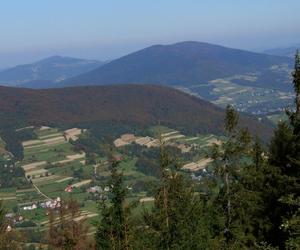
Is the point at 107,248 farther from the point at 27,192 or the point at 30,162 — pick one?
the point at 30,162

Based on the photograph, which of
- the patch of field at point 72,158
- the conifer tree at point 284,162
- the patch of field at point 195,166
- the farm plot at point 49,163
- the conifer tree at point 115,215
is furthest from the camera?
the patch of field at point 72,158

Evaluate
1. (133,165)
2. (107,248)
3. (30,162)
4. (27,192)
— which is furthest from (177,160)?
(30,162)

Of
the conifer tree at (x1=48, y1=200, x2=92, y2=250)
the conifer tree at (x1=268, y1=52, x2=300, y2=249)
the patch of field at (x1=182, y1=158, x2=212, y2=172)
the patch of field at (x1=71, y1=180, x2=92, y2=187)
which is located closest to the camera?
the conifer tree at (x1=48, y1=200, x2=92, y2=250)

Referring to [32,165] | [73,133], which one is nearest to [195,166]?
[32,165]

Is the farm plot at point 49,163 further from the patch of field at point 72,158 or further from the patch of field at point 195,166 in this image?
the patch of field at point 195,166

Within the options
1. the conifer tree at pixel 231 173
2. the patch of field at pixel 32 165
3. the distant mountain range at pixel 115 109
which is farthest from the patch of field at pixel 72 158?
the conifer tree at pixel 231 173

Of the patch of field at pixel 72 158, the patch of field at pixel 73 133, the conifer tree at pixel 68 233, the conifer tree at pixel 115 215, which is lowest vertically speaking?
the patch of field at pixel 72 158

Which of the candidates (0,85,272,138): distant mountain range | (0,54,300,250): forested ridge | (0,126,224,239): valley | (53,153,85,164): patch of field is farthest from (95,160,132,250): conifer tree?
(0,85,272,138): distant mountain range

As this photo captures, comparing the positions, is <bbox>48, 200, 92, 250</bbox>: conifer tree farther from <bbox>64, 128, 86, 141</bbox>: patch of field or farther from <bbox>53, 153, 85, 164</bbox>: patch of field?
<bbox>64, 128, 86, 141</bbox>: patch of field
